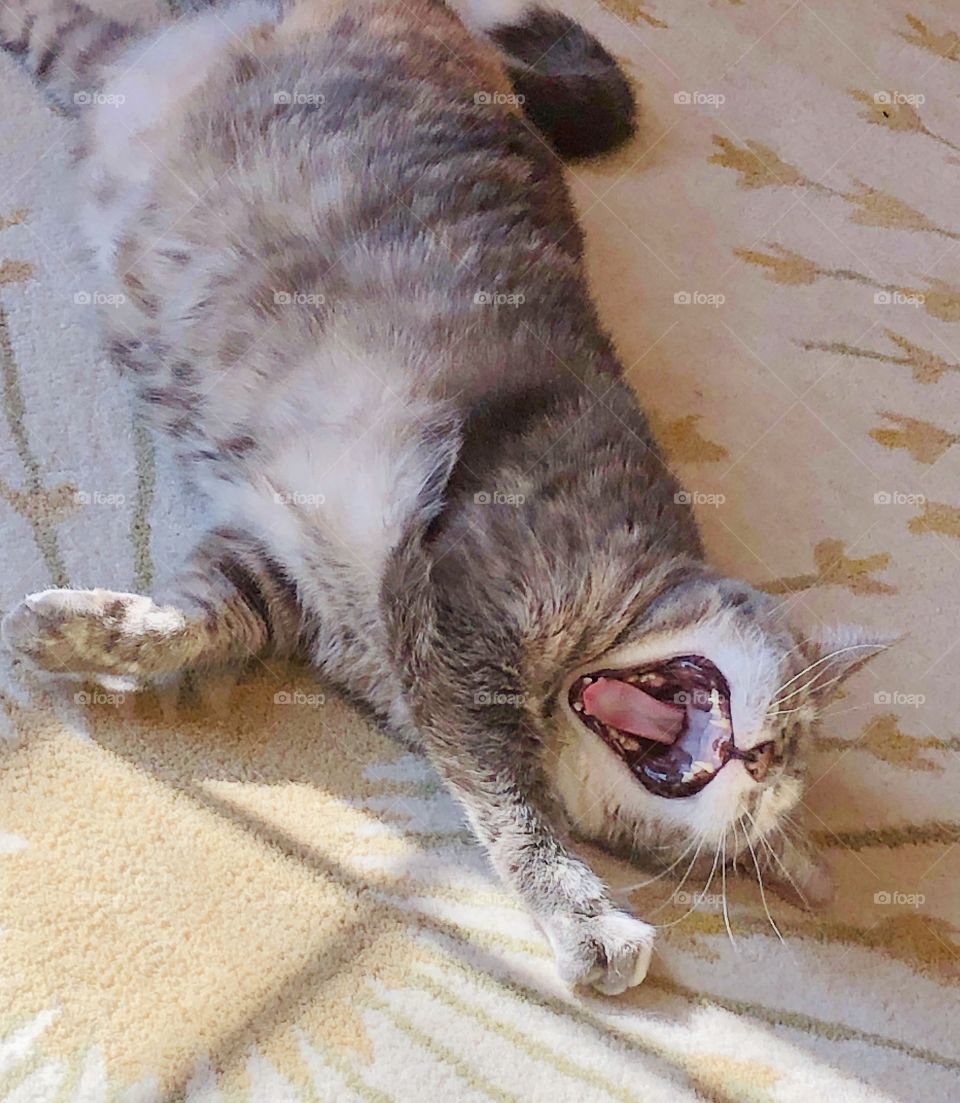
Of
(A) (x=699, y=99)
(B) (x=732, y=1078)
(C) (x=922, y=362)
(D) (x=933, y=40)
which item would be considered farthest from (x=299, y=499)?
(D) (x=933, y=40)

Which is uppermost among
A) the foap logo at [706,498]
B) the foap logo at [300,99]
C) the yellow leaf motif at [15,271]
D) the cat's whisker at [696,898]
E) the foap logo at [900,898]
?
the foap logo at [300,99]

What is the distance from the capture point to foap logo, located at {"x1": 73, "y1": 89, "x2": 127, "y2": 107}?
5.20 ft

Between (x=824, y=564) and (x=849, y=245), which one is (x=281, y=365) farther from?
(x=849, y=245)

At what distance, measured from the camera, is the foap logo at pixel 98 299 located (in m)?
1.50

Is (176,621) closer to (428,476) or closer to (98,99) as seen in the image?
(428,476)

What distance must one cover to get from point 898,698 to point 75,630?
111 centimetres

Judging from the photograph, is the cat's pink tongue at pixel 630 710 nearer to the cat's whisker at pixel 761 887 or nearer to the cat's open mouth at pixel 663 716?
the cat's open mouth at pixel 663 716

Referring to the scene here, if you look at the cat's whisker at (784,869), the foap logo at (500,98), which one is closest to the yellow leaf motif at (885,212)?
the foap logo at (500,98)

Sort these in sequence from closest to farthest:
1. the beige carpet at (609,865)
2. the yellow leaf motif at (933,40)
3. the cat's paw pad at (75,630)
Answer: the beige carpet at (609,865) < the cat's paw pad at (75,630) < the yellow leaf motif at (933,40)

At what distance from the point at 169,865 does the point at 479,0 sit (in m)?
1.53

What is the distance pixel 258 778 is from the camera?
1249mm

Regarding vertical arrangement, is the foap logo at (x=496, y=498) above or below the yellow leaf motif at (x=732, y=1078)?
above

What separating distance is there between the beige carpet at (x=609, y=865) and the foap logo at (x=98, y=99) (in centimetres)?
5

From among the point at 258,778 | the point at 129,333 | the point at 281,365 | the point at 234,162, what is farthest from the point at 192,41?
the point at 258,778
